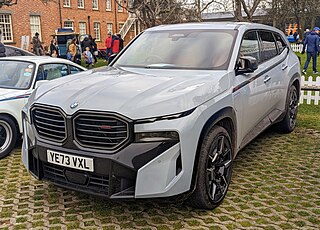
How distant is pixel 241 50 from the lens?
457 centimetres

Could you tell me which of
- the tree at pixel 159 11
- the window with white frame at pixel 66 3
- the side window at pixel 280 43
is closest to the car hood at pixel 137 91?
the side window at pixel 280 43

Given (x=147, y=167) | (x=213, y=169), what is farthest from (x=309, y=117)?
(x=147, y=167)

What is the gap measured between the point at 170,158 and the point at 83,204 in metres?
1.44

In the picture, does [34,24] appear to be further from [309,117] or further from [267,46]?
[267,46]

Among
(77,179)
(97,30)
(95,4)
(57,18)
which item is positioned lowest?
(77,179)

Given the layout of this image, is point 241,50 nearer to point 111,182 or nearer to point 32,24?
point 111,182

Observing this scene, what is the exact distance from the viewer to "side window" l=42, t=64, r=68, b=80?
623cm

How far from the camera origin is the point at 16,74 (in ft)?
19.9

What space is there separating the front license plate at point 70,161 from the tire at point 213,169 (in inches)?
40.8

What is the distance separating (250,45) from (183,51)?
1003mm

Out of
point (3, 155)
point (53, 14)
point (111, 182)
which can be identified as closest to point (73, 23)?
point (53, 14)

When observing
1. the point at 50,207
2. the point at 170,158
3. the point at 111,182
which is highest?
the point at 170,158

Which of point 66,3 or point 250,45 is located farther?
point 66,3

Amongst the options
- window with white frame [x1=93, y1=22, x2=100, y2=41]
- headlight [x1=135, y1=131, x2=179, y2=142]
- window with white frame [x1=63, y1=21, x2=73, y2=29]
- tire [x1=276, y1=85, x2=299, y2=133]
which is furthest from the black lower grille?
window with white frame [x1=93, y1=22, x2=100, y2=41]
